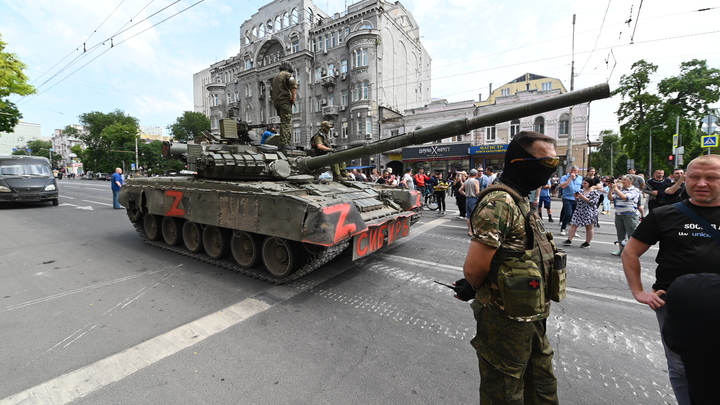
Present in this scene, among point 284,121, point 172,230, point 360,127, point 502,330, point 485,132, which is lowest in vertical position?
point 172,230

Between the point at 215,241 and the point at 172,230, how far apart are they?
1517 millimetres

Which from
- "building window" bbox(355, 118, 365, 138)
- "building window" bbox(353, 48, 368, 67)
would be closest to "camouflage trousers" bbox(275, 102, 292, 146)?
"building window" bbox(355, 118, 365, 138)

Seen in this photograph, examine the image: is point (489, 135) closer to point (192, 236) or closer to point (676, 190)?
point (676, 190)

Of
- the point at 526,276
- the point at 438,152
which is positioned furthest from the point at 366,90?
the point at 526,276

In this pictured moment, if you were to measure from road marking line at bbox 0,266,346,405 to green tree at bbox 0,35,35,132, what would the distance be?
18383 mm

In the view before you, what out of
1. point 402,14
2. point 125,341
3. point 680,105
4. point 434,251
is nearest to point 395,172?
point 402,14

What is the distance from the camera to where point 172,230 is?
6.77m

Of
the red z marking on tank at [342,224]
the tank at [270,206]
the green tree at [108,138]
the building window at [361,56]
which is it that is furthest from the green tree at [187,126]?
the red z marking on tank at [342,224]

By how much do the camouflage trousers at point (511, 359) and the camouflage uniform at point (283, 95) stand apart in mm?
5330

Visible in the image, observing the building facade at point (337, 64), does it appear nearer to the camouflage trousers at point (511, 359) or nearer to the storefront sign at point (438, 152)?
the storefront sign at point (438, 152)

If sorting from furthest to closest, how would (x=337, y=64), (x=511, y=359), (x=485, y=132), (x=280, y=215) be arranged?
(x=337, y=64)
(x=485, y=132)
(x=280, y=215)
(x=511, y=359)

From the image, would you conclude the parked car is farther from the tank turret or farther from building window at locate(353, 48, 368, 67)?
building window at locate(353, 48, 368, 67)

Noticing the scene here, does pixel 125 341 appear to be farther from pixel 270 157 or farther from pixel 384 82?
pixel 384 82

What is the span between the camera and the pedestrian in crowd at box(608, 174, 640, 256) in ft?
20.3
